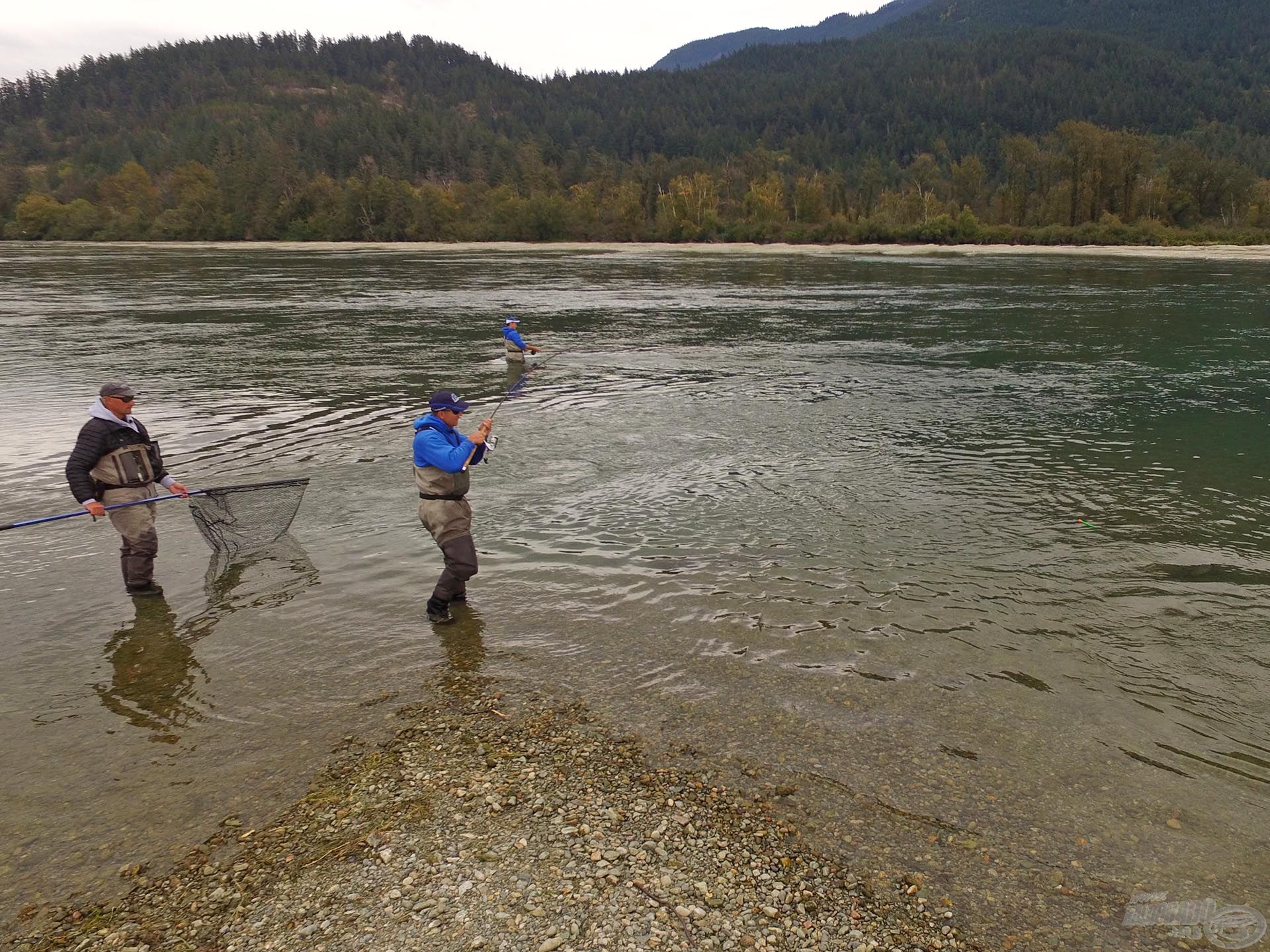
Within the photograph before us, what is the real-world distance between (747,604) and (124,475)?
283 inches

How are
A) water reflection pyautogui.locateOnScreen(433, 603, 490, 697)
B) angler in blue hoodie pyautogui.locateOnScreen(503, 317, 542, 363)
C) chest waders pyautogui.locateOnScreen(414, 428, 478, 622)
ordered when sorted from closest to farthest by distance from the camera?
1. water reflection pyautogui.locateOnScreen(433, 603, 490, 697)
2. chest waders pyautogui.locateOnScreen(414, 428, 478, 622)
3. angler in blue hoodie pyautogui.locateOnScreen(503, 317, 542, 363)

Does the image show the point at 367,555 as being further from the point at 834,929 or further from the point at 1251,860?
the point at 1251,860

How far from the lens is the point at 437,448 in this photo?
27.9 ft

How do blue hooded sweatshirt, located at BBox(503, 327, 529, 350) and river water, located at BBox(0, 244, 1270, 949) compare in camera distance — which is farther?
blue hooded sweatshirt, located at BBox(503, 327, 529, 350)

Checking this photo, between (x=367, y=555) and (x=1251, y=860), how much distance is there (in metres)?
9.59

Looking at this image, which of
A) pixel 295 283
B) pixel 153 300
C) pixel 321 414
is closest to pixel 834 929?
pixel 321 414

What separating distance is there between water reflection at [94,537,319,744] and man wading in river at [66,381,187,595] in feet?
1.62

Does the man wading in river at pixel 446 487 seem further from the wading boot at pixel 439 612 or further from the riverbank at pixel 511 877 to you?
the riverbank at pixel 511 877

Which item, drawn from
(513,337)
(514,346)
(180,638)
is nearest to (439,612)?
(180,638)

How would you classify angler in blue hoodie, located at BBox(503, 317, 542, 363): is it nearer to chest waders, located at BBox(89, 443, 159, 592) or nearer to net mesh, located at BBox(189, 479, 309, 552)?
net mesh, located at BBox(189, 479, 309, 552)

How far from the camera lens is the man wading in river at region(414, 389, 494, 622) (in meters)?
8.52

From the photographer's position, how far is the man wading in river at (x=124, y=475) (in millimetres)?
8789

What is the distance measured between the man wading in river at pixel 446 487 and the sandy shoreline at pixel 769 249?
265 ft

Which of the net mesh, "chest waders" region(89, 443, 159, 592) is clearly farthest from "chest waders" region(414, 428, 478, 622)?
"chest waders" region(89, 443, 159, 592)
